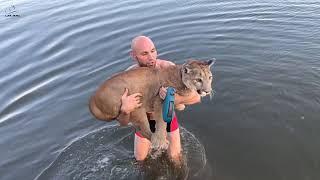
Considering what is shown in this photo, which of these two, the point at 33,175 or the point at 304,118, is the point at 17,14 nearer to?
the point at 33,175

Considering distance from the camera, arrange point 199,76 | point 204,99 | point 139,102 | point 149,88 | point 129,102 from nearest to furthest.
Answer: point 199,76 < point 129,102 < point 139,102 < point 149,88 < point 204,99

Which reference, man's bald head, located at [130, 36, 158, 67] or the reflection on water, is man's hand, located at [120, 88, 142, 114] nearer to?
man's bald head, located at [130, 36, 158, 67]

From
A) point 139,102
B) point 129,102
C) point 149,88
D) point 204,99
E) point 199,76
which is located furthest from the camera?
point 204,99

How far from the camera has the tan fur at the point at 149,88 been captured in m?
6.65

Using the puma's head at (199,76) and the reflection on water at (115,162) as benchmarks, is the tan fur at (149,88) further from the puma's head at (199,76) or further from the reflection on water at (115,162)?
the reflection on water at (115,162)

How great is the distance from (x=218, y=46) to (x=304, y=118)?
4310mm

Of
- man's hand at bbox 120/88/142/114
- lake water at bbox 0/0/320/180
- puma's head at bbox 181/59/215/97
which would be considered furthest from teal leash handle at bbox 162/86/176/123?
lake water at bbox 0/0/320/180

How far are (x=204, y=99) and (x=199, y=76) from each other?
3870 millimetres

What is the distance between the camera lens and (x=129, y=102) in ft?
22.3

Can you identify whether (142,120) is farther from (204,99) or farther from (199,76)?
(204,99)

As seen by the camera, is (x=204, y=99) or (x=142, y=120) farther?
(x=204, y=99)

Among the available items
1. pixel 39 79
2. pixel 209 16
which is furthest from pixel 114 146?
pixel 209 16

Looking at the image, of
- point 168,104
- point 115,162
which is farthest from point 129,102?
point 115,162

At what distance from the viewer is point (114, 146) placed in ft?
30.3
